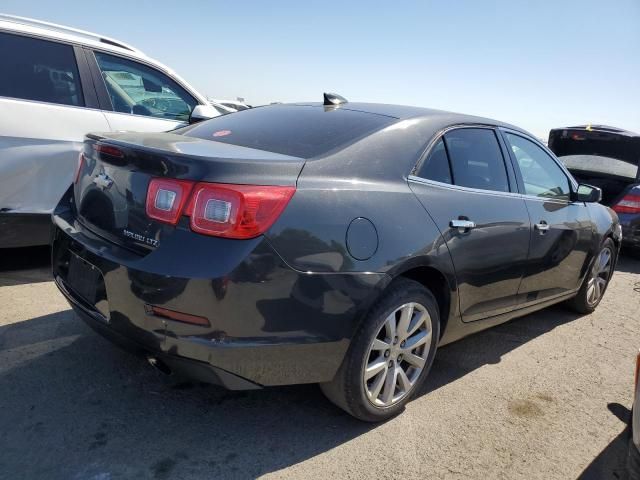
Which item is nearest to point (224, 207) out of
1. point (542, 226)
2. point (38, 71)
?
point (542, 226)

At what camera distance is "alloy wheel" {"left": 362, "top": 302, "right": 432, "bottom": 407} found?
2.60 metres

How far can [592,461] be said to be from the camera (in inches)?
105

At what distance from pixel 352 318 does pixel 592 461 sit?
1.46m

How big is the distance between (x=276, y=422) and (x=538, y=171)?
8.68 ft

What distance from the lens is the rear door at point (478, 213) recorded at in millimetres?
2844

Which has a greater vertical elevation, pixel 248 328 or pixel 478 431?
pixel 248 328

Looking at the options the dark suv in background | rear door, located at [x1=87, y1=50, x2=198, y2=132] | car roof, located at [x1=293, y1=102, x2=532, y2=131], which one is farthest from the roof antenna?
the dark suv in background

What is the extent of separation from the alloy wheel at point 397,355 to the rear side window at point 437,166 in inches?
27.7

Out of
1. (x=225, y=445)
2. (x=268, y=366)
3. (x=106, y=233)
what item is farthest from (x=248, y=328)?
(x=106, y=233)

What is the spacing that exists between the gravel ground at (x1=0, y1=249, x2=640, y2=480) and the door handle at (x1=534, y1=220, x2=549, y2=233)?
0.93 meters

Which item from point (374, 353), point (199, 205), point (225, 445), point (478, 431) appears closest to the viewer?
point (199, 205)

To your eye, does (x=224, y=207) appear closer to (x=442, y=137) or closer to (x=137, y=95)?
(x=442, y=137)

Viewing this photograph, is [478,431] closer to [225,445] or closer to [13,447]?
[225,445]

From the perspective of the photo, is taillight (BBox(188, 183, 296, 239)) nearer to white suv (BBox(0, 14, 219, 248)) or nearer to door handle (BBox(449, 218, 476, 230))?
door handle (BBox(449, 218, 476, 230))
